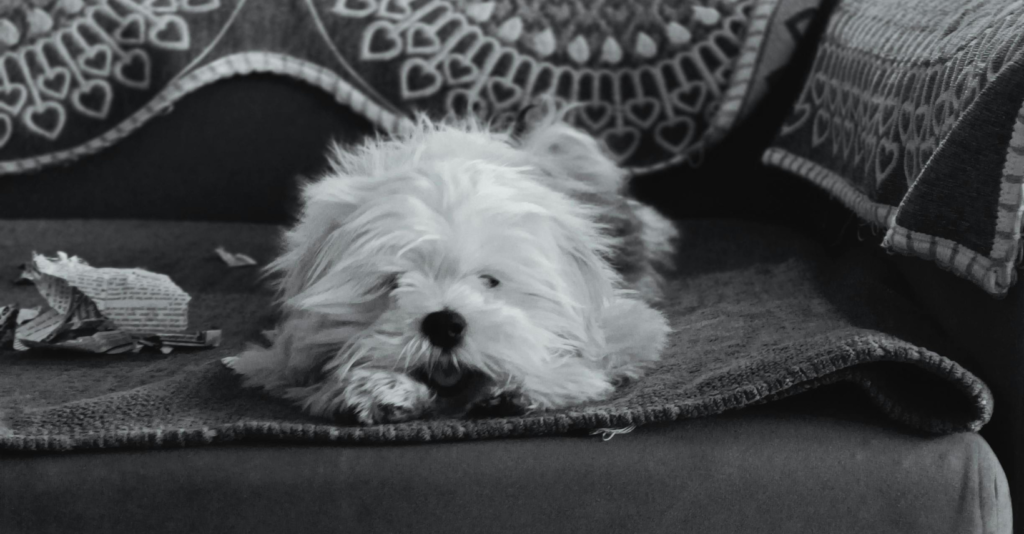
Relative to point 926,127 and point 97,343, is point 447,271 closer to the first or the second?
point 97,343

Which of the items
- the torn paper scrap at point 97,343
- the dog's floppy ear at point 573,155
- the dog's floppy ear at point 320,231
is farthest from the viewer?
the dog's floppy ear at point 573,155

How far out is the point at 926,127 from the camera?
55.2 inches

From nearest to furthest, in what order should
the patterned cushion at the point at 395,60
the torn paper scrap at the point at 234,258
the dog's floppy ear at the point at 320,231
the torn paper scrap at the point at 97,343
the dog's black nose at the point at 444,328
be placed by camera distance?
the dog's black nose at the point at 444,328 → the dog's floppy ear at the point at 320,231 → the torn paper scrap at the point at 97,343 → the torn paper scrap at the point at 234,258 → the patterned cushion at the point at 395,60

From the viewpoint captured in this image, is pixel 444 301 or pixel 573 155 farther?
pixel 573 155

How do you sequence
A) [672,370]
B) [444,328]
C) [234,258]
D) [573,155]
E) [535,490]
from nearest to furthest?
[535,490] → [444,328] → [672,370] → [573,155] → [234,258]

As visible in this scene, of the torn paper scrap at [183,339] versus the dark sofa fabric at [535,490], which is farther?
the torn paper scrap at [183,339]

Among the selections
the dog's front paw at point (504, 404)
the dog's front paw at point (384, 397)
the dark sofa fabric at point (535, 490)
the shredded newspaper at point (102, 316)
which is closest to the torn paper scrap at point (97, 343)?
the shredded newspaper at point (102, 316)

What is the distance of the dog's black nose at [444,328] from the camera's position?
3.95ft

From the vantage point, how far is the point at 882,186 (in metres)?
1.54

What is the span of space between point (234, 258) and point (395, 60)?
0.56 m

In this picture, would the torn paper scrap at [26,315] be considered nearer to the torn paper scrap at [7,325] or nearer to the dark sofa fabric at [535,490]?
the torn paper scrap at [7,325]

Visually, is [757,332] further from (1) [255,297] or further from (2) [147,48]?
(2) [147,48]

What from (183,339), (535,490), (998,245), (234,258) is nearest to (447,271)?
(535,490)

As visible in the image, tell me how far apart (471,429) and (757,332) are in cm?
51
